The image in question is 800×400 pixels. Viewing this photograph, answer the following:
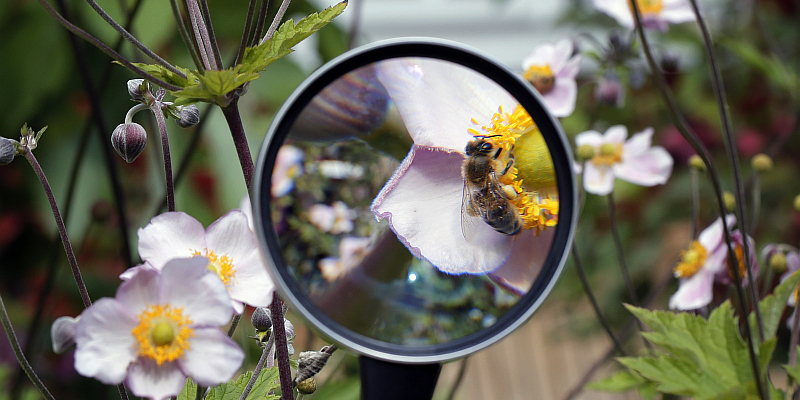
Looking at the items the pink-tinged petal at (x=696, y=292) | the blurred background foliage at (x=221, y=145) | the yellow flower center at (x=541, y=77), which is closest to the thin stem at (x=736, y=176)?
the pink-tinged petal at (x=696, y=292)

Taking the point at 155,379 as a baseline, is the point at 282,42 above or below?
above

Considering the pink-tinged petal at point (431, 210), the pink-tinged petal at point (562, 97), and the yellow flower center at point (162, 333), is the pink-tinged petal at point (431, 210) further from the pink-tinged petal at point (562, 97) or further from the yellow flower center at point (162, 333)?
the pink-tinged petal at point (562, 97)

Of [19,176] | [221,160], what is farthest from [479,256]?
[19,176]

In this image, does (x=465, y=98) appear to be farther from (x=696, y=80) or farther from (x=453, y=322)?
(x=696, y=80)

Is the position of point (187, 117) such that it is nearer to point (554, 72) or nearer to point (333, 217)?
point (333, 217)

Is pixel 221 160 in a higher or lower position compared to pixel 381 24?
lower

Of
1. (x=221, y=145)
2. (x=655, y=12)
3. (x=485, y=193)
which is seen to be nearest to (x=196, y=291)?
(x=485, y=193)
